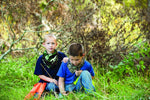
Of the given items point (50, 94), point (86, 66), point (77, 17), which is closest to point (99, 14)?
point (77, 17)

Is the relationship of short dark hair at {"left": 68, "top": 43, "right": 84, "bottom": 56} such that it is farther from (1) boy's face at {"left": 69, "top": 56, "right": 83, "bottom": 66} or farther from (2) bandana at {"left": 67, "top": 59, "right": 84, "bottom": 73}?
(2) bandana at {"left": 67, "top": 59, "right": 84, "bottom": 73}

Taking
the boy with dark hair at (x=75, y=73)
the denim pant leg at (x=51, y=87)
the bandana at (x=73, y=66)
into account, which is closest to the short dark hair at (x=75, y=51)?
the boy with dark hair at (x=75, y=73)

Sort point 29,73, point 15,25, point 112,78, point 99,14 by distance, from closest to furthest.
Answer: point 112,78 < point 29,73 < point 99,14 < point 15,25

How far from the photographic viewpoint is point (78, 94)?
2.86 meters

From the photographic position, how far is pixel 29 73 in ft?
13.4

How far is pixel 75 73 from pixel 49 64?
1.75 feet

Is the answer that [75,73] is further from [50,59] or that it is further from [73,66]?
[50,59]

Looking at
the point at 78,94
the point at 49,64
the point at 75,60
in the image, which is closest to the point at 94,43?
the point at 49,64

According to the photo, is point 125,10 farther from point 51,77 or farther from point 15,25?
point 15,25

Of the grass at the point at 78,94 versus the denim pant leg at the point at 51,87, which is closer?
the grass at the point at 78,94

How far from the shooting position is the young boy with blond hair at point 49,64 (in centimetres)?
306

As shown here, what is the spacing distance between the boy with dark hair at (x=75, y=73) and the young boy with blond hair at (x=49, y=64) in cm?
19

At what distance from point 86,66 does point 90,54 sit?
1167mm

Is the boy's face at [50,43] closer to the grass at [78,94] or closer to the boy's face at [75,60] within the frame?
the boy's face at [75,60]
